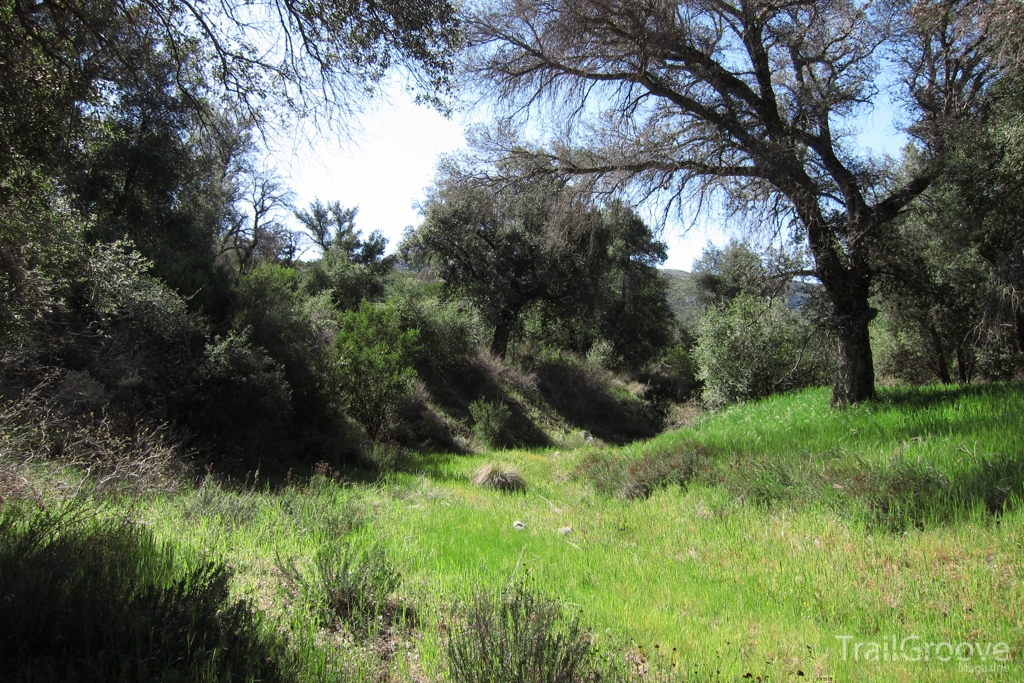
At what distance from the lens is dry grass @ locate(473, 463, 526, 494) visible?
1022 cm

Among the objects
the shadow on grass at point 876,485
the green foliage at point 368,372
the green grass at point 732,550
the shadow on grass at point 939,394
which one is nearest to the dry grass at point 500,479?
the green grass at point 732,550

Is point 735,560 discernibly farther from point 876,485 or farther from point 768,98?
point 768,98

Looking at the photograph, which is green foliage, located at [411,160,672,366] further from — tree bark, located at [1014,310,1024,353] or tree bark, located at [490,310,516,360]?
tree bark, located at [1014,310,1024,353]

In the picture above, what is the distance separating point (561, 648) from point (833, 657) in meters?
1.64

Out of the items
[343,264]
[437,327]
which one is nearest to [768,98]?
[437,327]

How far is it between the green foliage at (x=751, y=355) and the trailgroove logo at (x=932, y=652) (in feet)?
41.8

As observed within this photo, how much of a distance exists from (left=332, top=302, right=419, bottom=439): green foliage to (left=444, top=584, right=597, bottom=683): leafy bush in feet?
36.0

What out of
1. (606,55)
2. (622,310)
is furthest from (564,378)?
(606,55)

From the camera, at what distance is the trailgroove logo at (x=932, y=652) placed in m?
2.98

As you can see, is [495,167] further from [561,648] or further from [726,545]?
[561,648]

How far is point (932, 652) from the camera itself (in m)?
3.17

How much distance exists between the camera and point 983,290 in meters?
10.6

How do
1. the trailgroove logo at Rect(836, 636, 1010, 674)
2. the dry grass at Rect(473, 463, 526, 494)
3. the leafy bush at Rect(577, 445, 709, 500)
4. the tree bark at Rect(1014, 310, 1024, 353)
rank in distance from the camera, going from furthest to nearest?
1. the tree bark at Rect(1014, 310, 1024, 353)
2. the dry grass at Rect(473, 463, 526, 494)
3. the leafy bush at Rect(577, 445, 709, 500)
4. the trailgroove logo at Rect(836, 636, 1010, 674)

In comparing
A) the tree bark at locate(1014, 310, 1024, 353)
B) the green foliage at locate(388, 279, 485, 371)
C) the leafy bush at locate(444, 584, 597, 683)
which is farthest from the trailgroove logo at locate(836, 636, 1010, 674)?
the green foliage at locate(388, 279, 485, 371)
